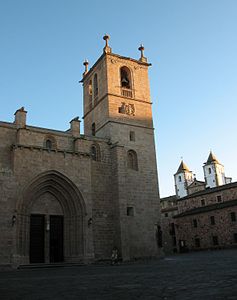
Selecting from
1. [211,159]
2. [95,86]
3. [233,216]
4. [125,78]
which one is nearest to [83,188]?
[95,86]

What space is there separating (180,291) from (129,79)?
26.8 m

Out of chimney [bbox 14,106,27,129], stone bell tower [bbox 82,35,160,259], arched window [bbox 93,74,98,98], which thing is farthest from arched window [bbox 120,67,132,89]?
chimney [bbox 14,106,27,129]

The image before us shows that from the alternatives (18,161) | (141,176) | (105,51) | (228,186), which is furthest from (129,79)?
(228,186)

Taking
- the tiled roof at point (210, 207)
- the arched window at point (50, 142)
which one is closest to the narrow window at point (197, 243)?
the tiled roof at point (210, 207)

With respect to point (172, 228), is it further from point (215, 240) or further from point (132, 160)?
point (132, 160)

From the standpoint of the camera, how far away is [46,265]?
69.8 feet

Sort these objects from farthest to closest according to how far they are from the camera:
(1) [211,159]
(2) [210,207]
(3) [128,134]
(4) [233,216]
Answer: (1) [211,159] → (2) [210,207] → (4) [233,216] → (3) [128,134]

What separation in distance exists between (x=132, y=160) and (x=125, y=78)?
332 inches

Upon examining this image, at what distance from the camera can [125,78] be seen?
105 feet

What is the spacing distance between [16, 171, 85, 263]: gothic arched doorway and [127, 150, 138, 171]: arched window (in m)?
5.72

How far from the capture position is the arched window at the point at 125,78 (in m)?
31.5

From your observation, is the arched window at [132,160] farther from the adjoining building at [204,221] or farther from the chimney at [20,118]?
the adjoining building at [204,221]

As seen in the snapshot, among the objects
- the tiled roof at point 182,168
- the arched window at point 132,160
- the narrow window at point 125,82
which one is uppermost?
the tiled roof at point 182,168

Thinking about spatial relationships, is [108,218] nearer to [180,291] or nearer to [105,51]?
[105,51]
